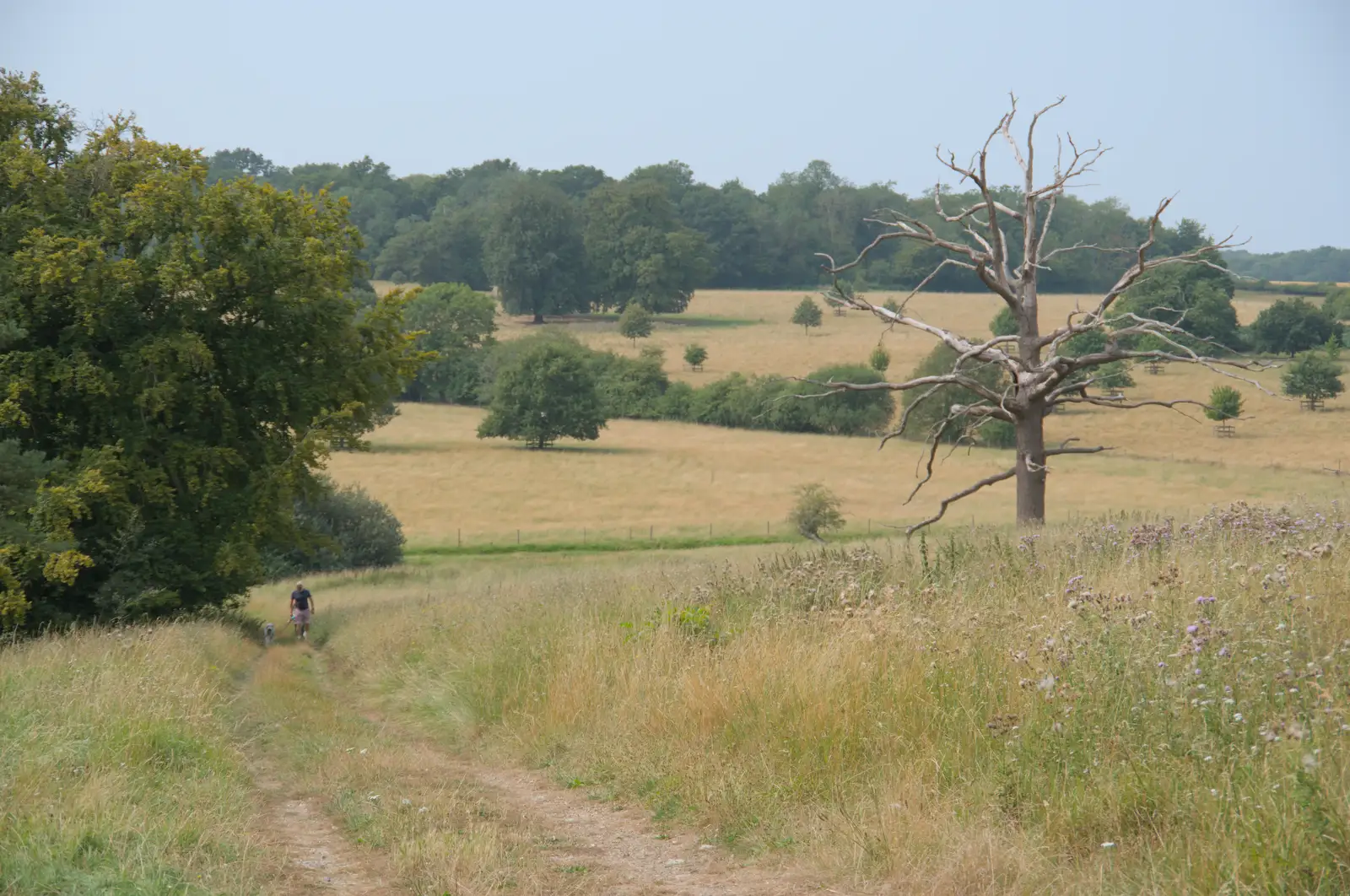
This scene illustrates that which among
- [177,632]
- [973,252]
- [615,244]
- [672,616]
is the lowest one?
[177,632]

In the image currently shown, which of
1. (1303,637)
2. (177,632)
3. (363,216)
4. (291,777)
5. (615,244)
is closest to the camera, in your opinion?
(1303,637)

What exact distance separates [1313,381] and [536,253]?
79.1 meters

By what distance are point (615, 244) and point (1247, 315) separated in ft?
209

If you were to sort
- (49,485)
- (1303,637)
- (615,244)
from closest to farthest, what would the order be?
1. (1303,637)
2. (49,485)
3. (615,244)

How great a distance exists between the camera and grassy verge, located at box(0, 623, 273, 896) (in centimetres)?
516

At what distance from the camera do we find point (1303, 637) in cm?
569

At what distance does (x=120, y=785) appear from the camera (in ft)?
21.3

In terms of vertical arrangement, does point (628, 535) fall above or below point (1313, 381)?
below

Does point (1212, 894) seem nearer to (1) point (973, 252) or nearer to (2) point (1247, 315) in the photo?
(1) point (973, 252)

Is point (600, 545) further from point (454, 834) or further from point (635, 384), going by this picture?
point (635, 384)

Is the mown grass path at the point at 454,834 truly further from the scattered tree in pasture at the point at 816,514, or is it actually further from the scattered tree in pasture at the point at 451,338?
the scattered tree in pasture at the point at 451,338

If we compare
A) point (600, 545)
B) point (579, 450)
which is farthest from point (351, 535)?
point (579, 450)

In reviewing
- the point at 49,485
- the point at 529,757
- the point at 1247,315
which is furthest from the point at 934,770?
the point at 1247,315

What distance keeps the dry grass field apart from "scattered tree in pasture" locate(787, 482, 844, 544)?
1932 millimetres
